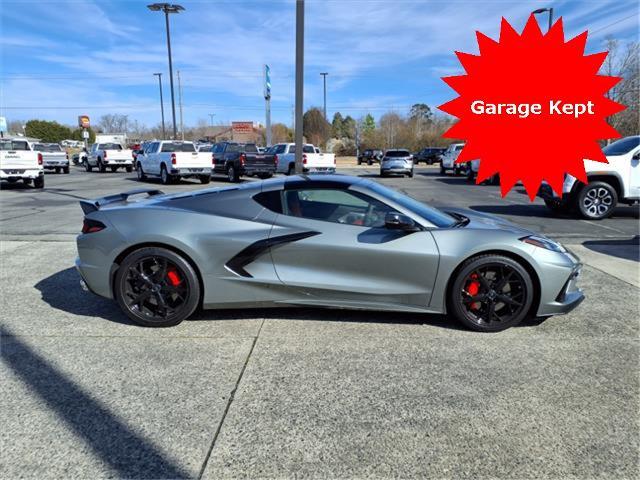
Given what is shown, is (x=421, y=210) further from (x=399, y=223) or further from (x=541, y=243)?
(x=541, y=243)

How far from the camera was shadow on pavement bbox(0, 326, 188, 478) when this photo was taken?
2268 millimetres

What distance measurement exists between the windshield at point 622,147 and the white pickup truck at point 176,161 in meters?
14.6

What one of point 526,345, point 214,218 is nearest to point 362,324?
point 526,345

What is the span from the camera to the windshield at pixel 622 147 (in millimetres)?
9883

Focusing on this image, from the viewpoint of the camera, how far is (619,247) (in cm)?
730

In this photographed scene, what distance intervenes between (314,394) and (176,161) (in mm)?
17369

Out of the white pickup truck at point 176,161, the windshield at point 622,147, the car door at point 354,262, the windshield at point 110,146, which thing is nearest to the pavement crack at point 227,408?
the car door at point 354,262

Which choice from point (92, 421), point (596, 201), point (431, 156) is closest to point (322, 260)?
point (92, 421)

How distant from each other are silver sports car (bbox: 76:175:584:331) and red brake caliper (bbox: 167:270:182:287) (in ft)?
0.06

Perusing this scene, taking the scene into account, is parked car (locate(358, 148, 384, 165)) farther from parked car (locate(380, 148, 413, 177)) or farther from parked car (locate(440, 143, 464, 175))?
parked car (locate(380, 148, 413, 177))

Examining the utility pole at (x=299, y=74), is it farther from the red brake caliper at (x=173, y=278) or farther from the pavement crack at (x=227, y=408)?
the pavement crack at (x=227, y=408)

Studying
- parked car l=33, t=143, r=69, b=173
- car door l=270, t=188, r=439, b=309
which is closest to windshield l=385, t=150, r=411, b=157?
parked car l=33, t=143, r=69, b=173

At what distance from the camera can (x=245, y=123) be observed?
9912 cm

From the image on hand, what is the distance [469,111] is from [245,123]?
95553 mm
